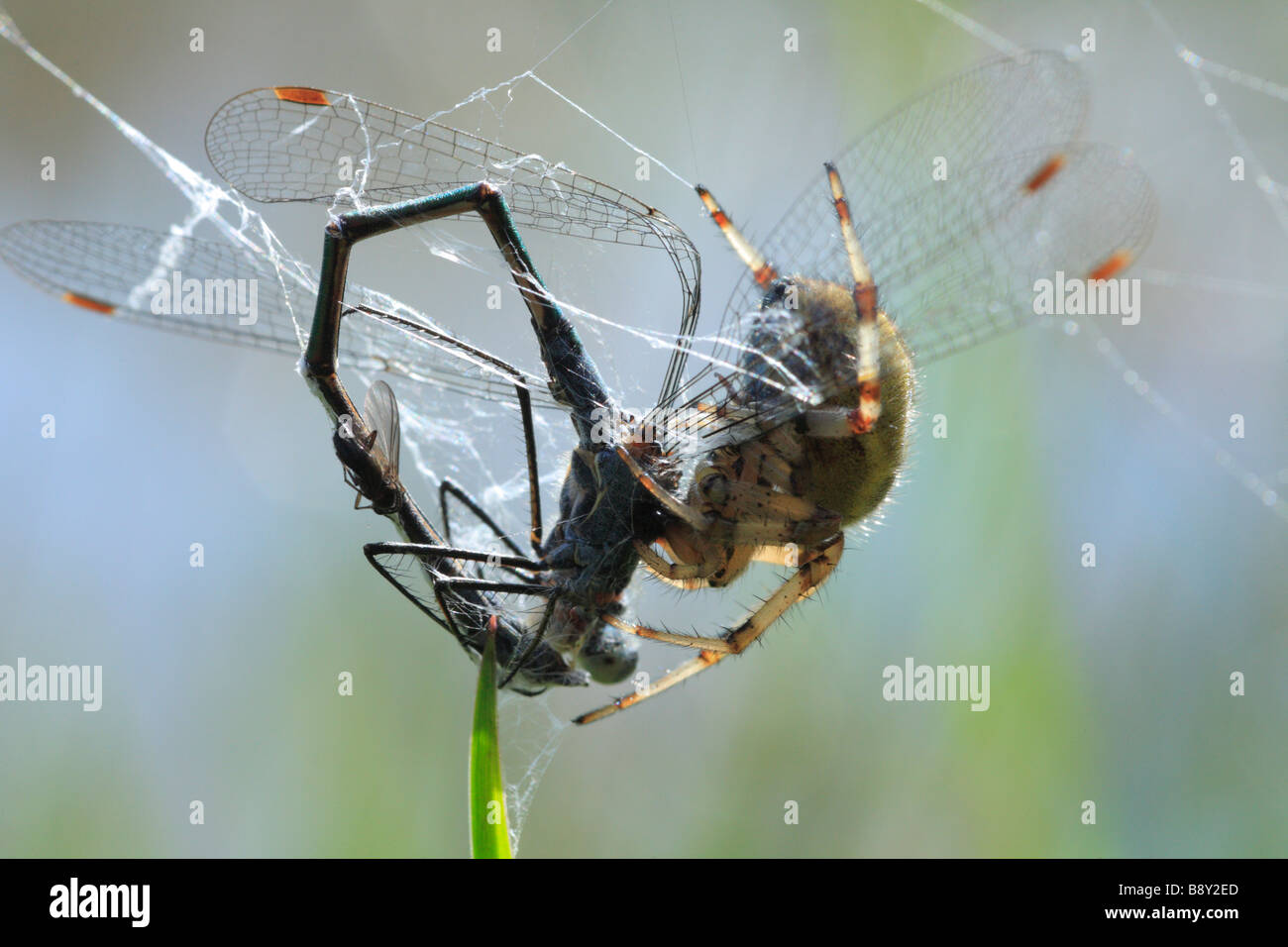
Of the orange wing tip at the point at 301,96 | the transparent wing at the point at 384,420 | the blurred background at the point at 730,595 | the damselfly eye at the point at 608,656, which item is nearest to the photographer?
the transparent wing at the point at 384,420

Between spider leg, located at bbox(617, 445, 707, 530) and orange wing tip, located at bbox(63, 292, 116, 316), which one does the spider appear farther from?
orange wing tip, located at bbox(63, 292, 116, 316)

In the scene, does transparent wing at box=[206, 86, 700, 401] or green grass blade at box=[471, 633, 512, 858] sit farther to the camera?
transparent wing at box=[206, 86, 700, 401]

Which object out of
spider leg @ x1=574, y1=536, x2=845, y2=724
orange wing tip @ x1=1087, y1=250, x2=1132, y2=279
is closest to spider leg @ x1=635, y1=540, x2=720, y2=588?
spider leg @ x1=574, y1=536, x2=845, y2=724

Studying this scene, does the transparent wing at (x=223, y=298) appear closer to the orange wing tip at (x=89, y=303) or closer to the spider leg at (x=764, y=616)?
the orange wing tip at (x=89, y=303)

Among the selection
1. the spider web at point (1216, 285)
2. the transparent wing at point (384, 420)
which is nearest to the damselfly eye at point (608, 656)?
the transparent wing at point (384, 420)

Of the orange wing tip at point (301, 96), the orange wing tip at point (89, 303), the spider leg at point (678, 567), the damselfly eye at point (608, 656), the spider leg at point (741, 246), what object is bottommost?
the damselfly eye at point (608, 656)

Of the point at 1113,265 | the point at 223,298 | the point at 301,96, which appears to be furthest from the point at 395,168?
the point at 1113,265

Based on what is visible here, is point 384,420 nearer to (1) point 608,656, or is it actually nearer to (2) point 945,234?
(1) point 608,656
